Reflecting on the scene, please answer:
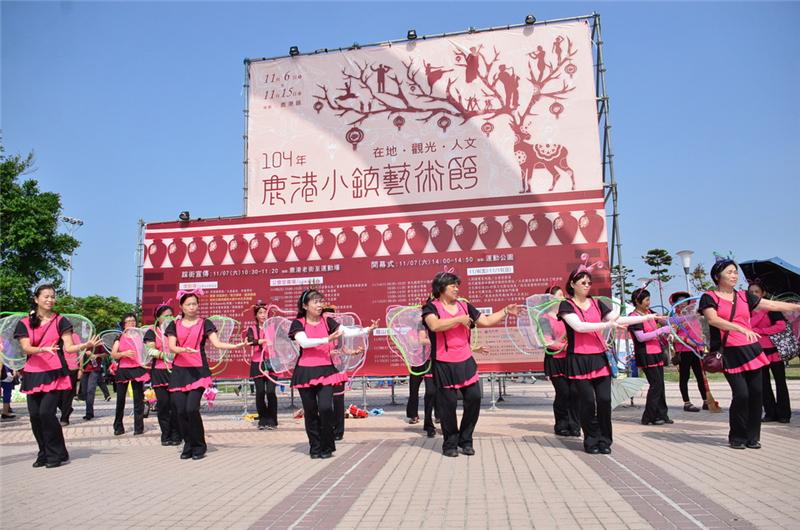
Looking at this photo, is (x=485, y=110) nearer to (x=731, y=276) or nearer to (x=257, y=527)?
(x=731, y=276)

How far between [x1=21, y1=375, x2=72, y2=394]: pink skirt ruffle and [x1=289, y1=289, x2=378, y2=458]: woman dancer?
8.28 ft

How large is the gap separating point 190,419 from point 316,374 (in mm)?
1520

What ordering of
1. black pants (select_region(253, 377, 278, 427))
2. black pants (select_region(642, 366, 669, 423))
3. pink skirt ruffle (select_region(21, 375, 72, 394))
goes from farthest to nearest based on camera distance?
black pants (select_region(253, 377, 278, 427))
black pants (select_region(642, 366, 669, 423))
pink skirt ruffle (select_region(21, 375, 72, 394))

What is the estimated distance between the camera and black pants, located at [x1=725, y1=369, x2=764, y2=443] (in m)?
5.76

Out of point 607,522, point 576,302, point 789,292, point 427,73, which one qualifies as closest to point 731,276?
point 576,302

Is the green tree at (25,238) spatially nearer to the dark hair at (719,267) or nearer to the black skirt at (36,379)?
the black skirt at (36,379)

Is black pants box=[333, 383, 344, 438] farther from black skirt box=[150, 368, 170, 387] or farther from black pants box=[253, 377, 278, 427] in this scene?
black skirt box=[150, 368, 170, 387]

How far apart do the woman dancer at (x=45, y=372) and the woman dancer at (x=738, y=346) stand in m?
6.72

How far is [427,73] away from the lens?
40.5 ft

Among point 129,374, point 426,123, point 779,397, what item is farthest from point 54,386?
point 779,397

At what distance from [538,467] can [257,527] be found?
2567 mm

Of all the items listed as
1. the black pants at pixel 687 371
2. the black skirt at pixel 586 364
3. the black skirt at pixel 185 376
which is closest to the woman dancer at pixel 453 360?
the black skirt at pixel 586 364

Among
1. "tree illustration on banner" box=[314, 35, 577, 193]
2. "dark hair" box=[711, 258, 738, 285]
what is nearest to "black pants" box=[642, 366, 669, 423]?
"dark hair" box=[711, 258, 738, 285]

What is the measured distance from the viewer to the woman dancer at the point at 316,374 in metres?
6.02
